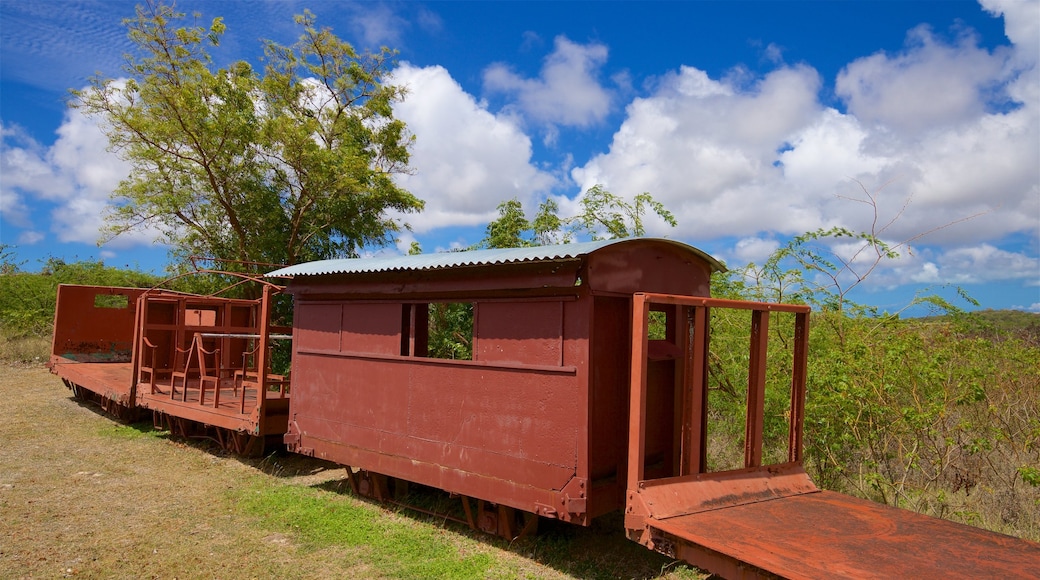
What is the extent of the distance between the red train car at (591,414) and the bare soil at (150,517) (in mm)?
800

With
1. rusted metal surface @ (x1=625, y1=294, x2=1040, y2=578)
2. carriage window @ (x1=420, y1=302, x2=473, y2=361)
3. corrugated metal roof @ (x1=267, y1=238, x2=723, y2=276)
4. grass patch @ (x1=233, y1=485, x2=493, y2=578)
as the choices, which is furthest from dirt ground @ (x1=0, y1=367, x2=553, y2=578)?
carriage window @ (x1=420, y1=302, x2=473, y2=361)

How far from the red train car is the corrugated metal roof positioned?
0.03 metres

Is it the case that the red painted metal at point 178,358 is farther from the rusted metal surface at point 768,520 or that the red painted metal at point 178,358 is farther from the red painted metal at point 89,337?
the rusted metal surface at point 768,520

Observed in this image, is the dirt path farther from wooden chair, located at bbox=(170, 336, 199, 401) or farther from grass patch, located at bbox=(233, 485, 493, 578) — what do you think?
wooden chair, located at bbox=(170, 336, 199, 401)

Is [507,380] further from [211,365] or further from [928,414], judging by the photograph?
[211,365]

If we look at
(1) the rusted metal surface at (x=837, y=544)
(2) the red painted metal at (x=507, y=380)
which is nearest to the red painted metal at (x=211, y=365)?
Answer: (2) the red painted metal at (x=507, y=380)

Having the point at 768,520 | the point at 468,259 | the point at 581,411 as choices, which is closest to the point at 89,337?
the point at 468,259

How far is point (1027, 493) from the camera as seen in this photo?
629cm

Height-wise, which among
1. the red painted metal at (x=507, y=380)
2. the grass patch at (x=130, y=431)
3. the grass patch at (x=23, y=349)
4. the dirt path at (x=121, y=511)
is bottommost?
the dirt path at (x=121, y=511)

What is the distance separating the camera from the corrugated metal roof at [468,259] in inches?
195

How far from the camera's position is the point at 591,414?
16.2 ft

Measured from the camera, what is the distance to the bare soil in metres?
5.16

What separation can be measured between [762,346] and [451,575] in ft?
9.63

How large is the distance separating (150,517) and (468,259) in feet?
13.0
